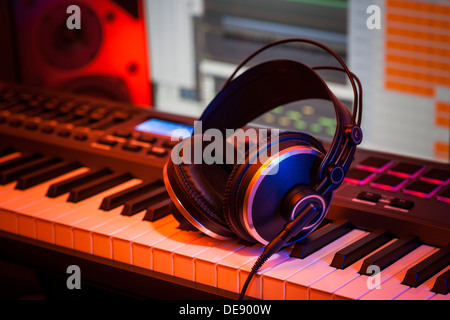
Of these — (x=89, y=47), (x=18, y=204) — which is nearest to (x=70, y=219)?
(x=18, y=204)

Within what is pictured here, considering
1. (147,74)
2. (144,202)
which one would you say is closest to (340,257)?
(144,202)

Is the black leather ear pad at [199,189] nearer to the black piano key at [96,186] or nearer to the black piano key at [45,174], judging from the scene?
the black piano key at [96,186]

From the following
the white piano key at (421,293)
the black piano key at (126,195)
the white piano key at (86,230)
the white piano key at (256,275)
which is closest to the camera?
the white piano key at (421,293)

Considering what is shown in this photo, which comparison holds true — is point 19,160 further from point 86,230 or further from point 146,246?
point 146,246

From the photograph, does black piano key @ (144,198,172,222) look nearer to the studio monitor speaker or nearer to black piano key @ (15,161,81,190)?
black piano key @ (15,161,81,190)

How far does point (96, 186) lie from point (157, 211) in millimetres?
235

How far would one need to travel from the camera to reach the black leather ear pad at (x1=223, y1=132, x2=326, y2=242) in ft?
4.25

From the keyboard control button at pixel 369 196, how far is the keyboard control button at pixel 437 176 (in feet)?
0.47

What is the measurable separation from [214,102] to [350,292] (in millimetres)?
503

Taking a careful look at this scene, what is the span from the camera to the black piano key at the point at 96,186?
171 cm

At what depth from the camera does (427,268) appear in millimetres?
1320

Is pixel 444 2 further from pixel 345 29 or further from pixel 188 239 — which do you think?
pixel 188 239

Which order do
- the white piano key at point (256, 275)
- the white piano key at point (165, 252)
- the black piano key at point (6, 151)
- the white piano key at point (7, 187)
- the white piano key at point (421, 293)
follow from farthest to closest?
the black piano key at point (6, 151)
the white piano key at point (7, 187)
the white piano key at point (165, 252)
the white piano key at point (256, 275)
the white piano key at point (421, 293)

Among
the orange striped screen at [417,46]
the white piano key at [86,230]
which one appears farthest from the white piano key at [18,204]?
the orange striped screen at [417,46]
